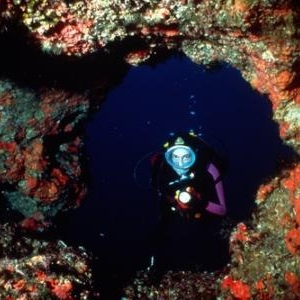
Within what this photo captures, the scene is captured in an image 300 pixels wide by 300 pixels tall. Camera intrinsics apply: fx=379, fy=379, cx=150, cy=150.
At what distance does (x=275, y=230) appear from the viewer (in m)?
4.53

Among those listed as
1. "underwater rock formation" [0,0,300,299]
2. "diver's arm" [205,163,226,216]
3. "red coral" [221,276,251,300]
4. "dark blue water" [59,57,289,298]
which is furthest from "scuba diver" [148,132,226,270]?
"dark blue water" [59,57,289,298]

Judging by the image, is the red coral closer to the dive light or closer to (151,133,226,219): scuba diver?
(151,133,226,219): scuba diver

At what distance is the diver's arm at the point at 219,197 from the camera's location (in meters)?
5.68

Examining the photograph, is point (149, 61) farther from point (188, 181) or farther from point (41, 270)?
point (41, 270)

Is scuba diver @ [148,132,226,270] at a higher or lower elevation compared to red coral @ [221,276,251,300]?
higher

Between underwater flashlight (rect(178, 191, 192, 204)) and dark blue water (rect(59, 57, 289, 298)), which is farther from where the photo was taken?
dark blue water (rect(59, 57, 289, 298))

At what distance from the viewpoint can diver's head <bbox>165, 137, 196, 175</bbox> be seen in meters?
5.48

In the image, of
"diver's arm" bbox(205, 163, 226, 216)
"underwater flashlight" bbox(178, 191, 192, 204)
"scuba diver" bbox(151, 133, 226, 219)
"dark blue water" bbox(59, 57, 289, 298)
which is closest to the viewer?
"underwater flashlight" bbox(178, 191, 192, 204)

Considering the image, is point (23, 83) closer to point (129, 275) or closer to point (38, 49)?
point (38, 49)

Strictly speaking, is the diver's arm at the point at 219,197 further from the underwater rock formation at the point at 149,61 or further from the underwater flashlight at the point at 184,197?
the underwater rock formation at the point at 149,61

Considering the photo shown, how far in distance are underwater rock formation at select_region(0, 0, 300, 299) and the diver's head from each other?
3.58 feet

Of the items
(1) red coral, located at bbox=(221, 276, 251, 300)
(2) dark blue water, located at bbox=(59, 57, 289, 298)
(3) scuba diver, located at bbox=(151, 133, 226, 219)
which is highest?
(2) dark blue water, located at bbox=(59, 57, 289, 298)

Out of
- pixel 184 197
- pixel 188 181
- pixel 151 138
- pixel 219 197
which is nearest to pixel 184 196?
pixel 184 197

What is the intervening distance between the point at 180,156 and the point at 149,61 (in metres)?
1.43
